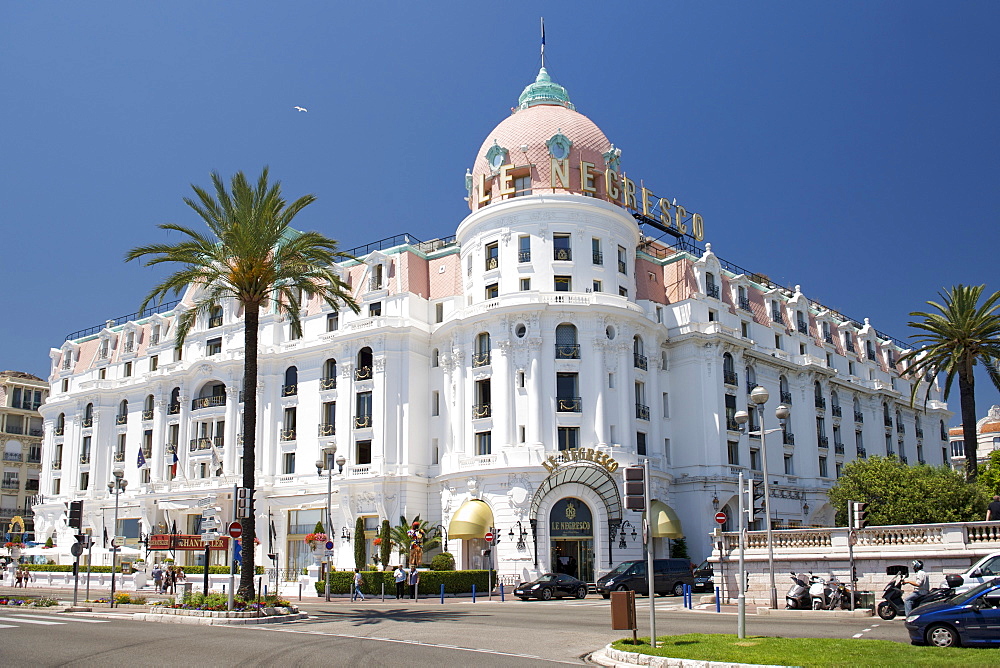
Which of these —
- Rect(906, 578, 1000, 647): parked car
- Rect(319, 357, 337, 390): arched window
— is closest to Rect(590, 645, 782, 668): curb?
Rect(906, 578, 1000, 647): parked car

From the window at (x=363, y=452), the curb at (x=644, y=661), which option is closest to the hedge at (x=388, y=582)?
the window at (x=363, y=452)

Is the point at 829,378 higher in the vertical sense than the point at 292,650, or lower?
higher

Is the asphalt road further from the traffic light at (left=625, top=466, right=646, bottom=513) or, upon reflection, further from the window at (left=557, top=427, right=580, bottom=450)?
the window at (left=557, top=427, right=580, bottom=450)

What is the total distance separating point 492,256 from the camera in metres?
57.5

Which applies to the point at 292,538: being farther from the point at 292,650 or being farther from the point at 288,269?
the point at 292,650

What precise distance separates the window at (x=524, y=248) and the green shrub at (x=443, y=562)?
17760 millimetres

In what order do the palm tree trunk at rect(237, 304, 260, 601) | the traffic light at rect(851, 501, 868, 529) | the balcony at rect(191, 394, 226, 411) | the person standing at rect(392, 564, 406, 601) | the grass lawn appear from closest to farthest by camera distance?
the grass lawn
the palm tree trunk at rect(237, 304, 260, 601)
the traffic light at rect(851, 501, 868, 529)
the person standing at rect(392, 564, 406, 601)
the balcony at rect(191, 394, 226, 411)

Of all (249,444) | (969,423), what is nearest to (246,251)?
(249,444)

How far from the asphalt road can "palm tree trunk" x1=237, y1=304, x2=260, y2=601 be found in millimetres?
2716

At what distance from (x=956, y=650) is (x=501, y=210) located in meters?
41.5

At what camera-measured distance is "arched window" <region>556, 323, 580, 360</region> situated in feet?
178

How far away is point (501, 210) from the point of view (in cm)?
5619

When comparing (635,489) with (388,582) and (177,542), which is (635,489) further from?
A: (177,542)

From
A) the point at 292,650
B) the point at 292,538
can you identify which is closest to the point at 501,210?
the point at 292,538
